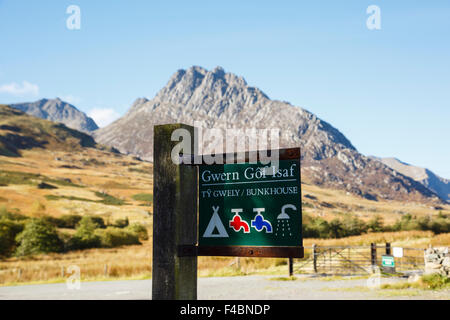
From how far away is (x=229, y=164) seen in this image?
531 centimetres

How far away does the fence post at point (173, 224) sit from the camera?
5250 millimetres

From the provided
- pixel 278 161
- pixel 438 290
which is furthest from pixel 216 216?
pixel 438 290

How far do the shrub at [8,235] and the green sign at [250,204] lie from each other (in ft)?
138

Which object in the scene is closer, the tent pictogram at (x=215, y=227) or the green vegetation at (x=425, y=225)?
the tent pictogram at (x=215, y=227)

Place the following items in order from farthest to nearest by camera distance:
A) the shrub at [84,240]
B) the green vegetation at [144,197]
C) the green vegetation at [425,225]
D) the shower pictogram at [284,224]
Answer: the green vegetation at [144,197] → the green vegetation at [425,225] → the shrub at [84,240] → the shower pictogram at [284,224]

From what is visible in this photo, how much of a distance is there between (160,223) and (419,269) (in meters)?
23.2

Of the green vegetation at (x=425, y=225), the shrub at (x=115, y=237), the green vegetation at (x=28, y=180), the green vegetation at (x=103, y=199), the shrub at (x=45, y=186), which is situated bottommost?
the shrub at (x=115, y=237)

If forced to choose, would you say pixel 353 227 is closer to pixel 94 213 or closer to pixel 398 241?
A: pixel 398 241

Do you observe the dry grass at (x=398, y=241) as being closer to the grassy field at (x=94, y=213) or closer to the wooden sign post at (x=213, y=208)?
the grassy field at (x=94, y=213)

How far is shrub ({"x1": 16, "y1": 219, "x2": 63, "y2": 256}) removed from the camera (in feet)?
135

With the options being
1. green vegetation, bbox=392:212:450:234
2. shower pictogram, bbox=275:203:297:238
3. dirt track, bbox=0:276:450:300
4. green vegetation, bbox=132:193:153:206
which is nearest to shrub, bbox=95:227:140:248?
dirt track, bbox=0:276:450:300

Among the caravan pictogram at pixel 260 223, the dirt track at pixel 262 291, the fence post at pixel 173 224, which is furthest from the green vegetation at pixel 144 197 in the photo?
the caravan pictogram at pixel 260 223

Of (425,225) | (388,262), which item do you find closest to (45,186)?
(425,225)
